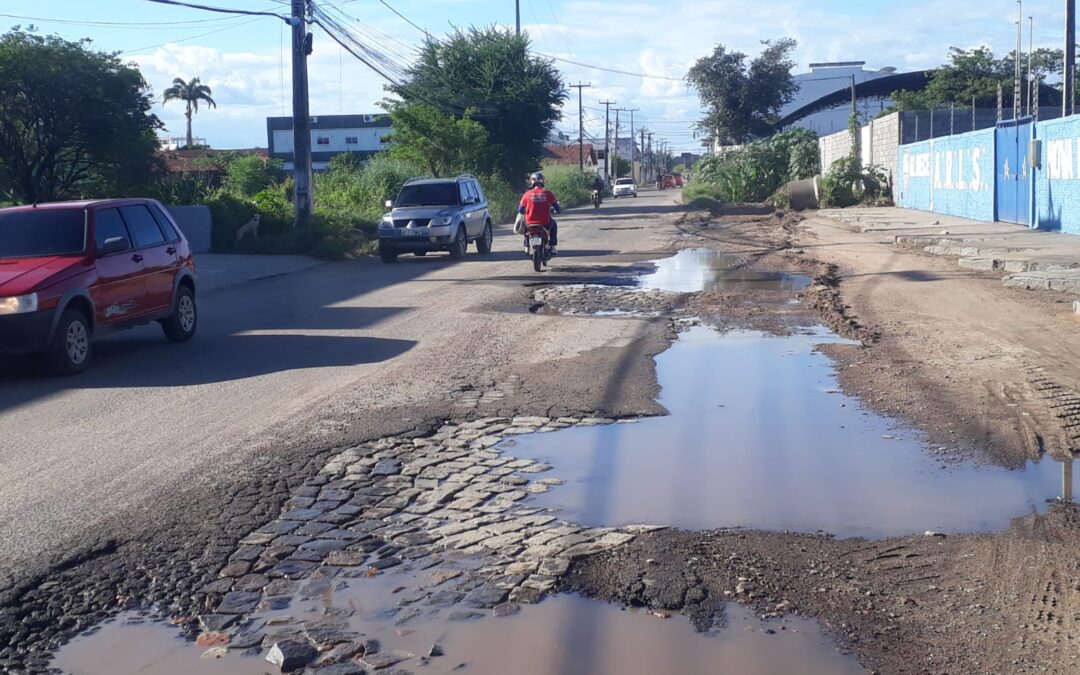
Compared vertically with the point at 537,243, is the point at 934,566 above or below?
below

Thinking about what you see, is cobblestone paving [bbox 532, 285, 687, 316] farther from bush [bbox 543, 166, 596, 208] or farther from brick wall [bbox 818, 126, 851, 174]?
bush [bbox 543, 166, 596, 208]

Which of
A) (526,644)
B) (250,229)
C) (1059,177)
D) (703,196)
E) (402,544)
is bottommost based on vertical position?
(526,644)

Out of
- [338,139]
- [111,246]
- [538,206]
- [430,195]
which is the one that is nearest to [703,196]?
[430,195]

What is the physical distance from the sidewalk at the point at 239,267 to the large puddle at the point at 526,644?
14.6 metres

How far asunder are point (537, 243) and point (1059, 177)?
11.5 meters

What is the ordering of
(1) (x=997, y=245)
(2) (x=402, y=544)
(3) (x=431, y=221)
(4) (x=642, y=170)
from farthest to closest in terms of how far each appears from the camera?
(4) (x=642, y=170) → (3) (x=431, y=221) → (1) (x=997, y=245) → (2) (x=402, y=544)

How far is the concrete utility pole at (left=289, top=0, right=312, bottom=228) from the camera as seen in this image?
2548cm

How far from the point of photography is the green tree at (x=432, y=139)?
42.0m

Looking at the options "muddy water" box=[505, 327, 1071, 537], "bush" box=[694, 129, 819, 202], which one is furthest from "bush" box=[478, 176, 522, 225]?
"muddy water" box=[505, 327, 1071, 537]

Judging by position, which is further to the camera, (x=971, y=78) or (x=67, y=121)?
(x=971, y=78)

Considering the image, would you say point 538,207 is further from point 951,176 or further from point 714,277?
point 951,176

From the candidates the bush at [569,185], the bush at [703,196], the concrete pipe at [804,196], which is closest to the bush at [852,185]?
the concrete pipe at [804,196]

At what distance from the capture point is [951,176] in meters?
32.6

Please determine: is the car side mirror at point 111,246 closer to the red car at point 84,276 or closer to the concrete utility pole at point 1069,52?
the red car at point 84,276
